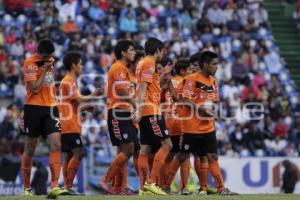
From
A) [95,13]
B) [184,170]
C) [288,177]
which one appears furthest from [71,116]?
[95,13]

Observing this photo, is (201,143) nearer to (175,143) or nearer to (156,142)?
(156,142)

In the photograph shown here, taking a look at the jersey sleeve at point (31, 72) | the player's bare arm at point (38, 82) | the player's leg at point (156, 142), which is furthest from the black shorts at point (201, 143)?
the jersey sleeve at point (31, 72)

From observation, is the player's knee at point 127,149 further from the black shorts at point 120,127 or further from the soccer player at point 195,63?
the soccer player at point 195,63

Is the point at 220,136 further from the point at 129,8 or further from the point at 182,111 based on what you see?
the point at 182,111

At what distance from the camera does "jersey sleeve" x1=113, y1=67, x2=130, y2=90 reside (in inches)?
→ 680

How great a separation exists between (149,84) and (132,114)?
58 centimetres

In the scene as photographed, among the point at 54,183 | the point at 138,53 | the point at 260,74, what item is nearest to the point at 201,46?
the point at 260,74

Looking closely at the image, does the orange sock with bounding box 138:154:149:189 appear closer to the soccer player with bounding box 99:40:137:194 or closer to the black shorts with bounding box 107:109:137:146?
the soccer player with bounding box 99:40:137:194

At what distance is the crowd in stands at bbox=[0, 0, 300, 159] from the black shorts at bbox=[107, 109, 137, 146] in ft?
30.4

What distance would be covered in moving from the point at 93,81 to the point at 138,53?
33.9 ft

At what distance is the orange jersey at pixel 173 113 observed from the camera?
61.2 ft

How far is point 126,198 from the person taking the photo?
15836mm

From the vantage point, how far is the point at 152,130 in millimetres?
17406

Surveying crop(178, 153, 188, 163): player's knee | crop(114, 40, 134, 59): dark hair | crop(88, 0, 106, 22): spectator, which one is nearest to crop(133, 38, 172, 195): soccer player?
crop(114, 40, 134, 59): dark hair
